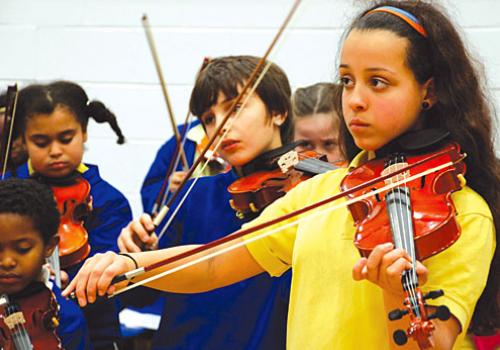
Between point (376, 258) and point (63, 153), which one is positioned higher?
point (63, 153)

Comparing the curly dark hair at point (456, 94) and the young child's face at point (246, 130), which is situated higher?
the young child's face at point (246, 130)

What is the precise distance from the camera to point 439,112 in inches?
46.5

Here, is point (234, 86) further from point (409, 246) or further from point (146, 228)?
point (409, 246)

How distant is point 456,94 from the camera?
1159 mm

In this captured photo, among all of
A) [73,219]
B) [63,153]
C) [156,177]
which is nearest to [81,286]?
[73,219]

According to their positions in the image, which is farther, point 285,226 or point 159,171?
point 159,171

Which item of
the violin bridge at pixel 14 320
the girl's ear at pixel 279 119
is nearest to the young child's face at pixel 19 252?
the violin bridge at pixel 14 320

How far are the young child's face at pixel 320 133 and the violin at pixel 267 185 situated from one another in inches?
10.1

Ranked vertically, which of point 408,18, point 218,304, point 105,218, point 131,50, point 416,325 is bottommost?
point 416,325

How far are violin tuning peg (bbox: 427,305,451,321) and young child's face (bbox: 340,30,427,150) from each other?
29cm

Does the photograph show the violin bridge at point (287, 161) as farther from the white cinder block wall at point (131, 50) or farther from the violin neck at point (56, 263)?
the white cinder block wall at point (131, 50)

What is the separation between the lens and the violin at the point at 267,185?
171cm

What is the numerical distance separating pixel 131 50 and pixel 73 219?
142 cm

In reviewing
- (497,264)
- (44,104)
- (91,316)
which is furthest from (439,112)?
(44,104)
